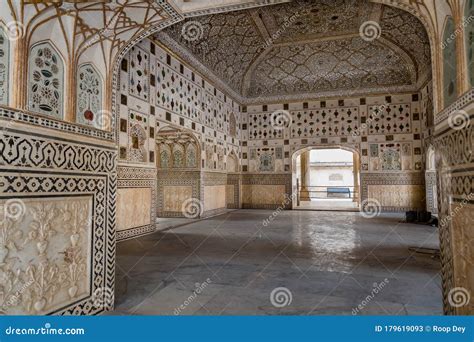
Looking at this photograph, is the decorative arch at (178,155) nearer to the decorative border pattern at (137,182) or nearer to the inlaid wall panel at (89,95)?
the decorative border pattern at (137,182)

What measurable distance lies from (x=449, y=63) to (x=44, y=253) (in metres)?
3.49

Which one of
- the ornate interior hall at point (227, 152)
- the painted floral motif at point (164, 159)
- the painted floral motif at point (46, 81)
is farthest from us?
the painted floral motif at point (164, 159)

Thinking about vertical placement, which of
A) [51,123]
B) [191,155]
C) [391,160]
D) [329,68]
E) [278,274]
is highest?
[329,68]

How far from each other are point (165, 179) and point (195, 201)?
1.32 meters

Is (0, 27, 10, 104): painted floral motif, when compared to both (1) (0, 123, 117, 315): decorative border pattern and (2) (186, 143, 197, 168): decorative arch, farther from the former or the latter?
(2) (186, 143, 197, 168): decorative arch

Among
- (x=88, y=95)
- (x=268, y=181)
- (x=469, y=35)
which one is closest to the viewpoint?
(x=469, y=35)

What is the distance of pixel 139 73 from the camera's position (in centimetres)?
780

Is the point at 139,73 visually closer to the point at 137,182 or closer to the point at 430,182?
the point at 137,182

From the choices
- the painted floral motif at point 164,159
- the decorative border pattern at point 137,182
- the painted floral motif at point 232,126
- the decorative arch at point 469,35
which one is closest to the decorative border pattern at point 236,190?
the painted floral motif at point 232,126

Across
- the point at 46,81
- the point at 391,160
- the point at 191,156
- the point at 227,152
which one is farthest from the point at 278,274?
the point at 391,160

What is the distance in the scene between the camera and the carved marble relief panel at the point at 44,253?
2.31 meters

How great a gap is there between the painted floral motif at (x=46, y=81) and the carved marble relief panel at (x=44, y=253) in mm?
731

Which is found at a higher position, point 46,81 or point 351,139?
point 351,139

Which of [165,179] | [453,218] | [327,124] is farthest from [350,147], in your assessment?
[453,218]
